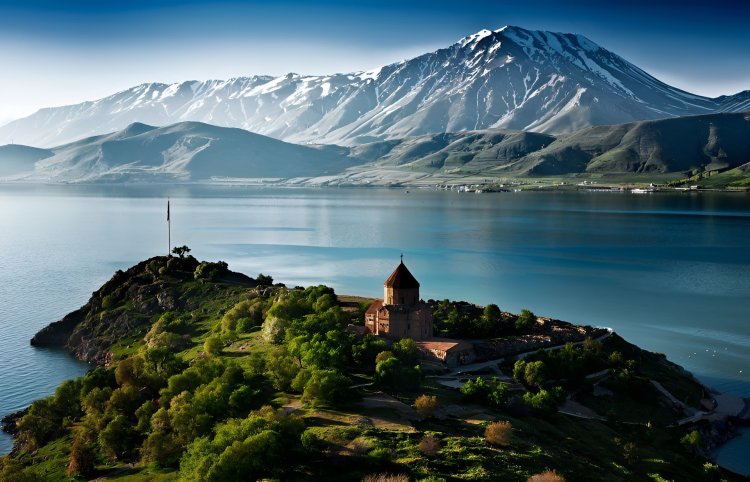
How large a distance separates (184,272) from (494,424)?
65.5 metres

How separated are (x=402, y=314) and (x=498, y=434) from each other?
24761mm

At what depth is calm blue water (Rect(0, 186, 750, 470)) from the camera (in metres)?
77.9

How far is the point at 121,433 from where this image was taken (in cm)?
4641

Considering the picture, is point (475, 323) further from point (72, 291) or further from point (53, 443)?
point (72, 291)

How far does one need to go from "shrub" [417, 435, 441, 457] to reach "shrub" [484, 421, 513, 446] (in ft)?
13.1

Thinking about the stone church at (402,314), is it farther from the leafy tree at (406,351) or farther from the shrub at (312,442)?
the shrub at (312,442)

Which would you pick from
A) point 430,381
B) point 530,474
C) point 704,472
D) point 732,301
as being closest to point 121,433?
point 430,381

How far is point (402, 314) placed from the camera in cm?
6475

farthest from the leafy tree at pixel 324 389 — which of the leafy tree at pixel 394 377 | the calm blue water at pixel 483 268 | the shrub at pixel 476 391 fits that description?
the calm blue water at pixel 483 268

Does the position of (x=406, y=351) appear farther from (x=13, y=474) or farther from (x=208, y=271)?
(x=208, y=271)

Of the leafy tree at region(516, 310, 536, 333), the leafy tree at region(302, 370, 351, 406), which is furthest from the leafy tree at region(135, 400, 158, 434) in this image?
the leafy tree at region(516, 310, 536, 333)

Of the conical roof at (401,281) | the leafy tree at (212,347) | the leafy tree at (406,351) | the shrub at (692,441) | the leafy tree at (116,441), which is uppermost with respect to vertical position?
the conical roof at (401,281)

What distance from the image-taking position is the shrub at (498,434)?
40.8 meters

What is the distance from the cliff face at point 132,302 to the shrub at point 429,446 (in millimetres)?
50100
